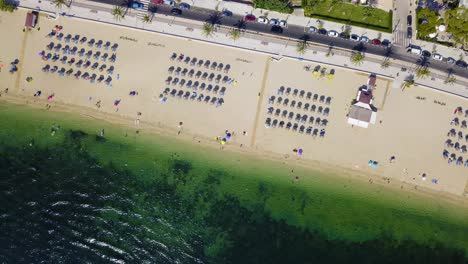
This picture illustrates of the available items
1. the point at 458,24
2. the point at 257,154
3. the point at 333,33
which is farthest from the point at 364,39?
the point at 257,154

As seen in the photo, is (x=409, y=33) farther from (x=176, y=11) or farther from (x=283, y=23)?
(x=176, y=11)

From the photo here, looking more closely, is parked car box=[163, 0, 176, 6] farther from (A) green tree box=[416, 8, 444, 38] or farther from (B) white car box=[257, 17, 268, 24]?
(A) green tree box=[416, 8, 444, 38]

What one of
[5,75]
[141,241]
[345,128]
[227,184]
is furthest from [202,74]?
[5,75]

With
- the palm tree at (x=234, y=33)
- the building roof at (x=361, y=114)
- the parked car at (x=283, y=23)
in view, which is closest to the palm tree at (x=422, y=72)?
the building roof at (x=361, y=114)

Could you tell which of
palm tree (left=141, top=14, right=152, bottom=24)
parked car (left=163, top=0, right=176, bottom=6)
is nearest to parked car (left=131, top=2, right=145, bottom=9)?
palm tree (left=141, top=14, right=152, bottom=24)

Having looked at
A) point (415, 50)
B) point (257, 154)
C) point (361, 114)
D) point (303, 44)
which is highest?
point (415, 50)

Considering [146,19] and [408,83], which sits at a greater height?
[146,19]
